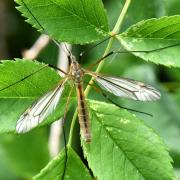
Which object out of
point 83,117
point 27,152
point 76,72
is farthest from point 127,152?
point 27,152

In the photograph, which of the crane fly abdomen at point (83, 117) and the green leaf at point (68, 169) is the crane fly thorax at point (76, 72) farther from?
the green leaf at point (68, 169)

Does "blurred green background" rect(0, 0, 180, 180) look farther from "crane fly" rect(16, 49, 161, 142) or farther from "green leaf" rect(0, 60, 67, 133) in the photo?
"green leaf" rect(0, 60, 67, 133)

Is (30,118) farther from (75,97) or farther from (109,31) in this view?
(109,31)

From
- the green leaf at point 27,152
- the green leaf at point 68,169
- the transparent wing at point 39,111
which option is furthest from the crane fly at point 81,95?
the green leaf at point 27,152

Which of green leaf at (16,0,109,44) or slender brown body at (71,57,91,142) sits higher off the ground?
green leaf at (16,0,109,44)

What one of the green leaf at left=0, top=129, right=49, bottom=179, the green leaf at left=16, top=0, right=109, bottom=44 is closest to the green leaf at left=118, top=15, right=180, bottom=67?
the green leaf at left=16, top=0, right=109, bottom=44

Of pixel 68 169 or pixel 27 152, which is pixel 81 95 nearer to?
pixel 68 169

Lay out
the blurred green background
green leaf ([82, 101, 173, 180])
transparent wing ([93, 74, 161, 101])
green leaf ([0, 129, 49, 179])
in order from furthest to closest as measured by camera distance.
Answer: green leaf ([0, 129, 49, 179]) → the blurred green background → transparent wing ([93, 74, 161, 101]) → green leaf ([82, 101, 173, 180])
